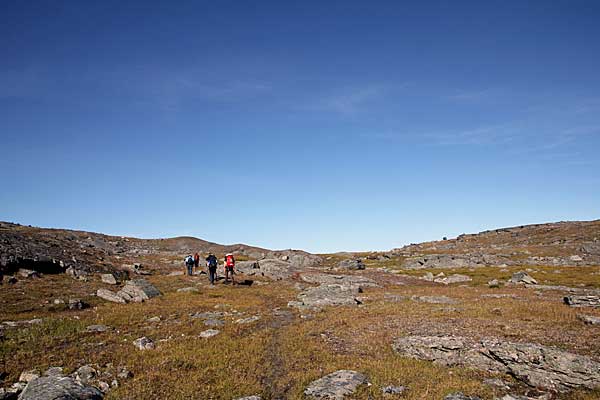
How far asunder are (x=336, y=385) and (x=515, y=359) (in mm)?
9603

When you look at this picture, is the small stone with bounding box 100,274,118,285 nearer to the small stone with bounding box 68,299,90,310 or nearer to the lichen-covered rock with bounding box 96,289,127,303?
the lichen-covered rock with bounding box 96,289,127,303

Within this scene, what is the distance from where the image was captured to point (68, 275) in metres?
49.1

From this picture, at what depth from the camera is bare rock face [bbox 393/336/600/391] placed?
16.5 metres

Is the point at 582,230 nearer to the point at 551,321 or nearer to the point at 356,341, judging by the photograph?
the point at 551,321

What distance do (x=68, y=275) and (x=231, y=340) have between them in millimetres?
37183

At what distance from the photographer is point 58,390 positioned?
1395cm

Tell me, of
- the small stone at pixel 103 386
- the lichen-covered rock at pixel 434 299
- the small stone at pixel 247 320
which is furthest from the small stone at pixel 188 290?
the small stone at pixel 103 386

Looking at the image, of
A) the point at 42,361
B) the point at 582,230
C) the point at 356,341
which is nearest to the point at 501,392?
the point at 356,341

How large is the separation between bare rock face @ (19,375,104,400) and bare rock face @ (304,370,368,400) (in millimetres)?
8998

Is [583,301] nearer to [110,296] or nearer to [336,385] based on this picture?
[336,385]

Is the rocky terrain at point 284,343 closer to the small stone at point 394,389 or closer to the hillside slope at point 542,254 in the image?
the small stone at point 394,389

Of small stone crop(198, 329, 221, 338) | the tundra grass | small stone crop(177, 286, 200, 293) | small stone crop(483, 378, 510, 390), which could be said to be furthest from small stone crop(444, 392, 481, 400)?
small stone crop(177, 286, 200, 293)

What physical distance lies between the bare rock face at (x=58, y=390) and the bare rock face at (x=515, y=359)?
16.1 metres

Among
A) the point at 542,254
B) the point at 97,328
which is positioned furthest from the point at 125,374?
the point at 542,254
